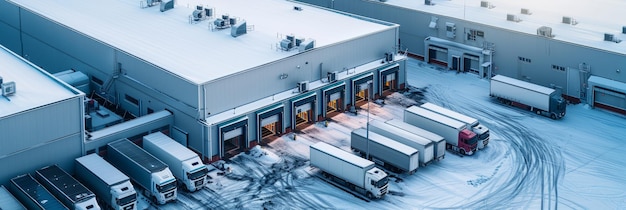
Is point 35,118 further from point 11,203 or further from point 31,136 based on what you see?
point 11,203

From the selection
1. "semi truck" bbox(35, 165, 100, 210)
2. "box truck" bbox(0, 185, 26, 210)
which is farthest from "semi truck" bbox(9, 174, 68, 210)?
"box truck" bbox(0, 185, 26, 210)

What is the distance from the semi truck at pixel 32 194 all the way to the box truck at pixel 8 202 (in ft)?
2.17

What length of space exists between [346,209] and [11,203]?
21.5 m

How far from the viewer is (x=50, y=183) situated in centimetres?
4806

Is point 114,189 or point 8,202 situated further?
point 114,189

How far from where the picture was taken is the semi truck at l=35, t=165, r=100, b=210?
45.9m

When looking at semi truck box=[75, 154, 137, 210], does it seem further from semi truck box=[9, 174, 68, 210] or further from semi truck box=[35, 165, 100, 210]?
semi truck box=[9, 174, 68, 210]

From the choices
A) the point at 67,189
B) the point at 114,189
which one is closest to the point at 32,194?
the point at 67,189

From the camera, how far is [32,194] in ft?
154

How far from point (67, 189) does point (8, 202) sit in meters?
3.58

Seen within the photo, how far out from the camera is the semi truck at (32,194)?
151 ft

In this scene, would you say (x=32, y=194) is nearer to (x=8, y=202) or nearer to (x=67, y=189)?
(x=8, y=202)

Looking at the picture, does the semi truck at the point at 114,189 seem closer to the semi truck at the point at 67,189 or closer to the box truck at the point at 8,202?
the semi truck at the point at 67,189

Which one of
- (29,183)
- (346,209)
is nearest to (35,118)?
(29,183)
